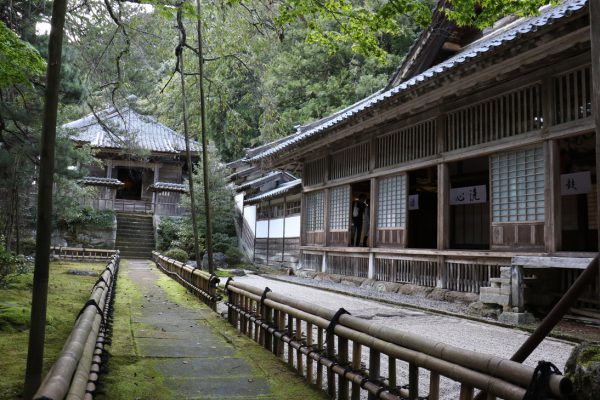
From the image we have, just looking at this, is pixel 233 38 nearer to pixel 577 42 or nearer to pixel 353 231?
pixel 577 42

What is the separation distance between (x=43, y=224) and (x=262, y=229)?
2192cm

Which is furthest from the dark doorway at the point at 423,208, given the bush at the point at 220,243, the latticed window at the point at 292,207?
the bush at the point at 220,243

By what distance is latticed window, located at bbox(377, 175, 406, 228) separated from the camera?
12617mm

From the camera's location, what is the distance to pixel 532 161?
886cm

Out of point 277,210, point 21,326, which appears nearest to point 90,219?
point 277,210

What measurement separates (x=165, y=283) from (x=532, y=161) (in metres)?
10.3

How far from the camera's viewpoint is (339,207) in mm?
15906

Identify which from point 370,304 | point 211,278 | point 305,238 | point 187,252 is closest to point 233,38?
point 211,278

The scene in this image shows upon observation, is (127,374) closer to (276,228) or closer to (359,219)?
(359,219)

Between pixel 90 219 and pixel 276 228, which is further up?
pixel 90 219

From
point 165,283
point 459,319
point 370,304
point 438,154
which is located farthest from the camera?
point 165,283

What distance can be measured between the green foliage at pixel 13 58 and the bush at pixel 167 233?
19.8m

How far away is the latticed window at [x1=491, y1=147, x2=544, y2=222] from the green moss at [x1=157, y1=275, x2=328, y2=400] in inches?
232

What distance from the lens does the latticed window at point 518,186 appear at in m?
8.70
